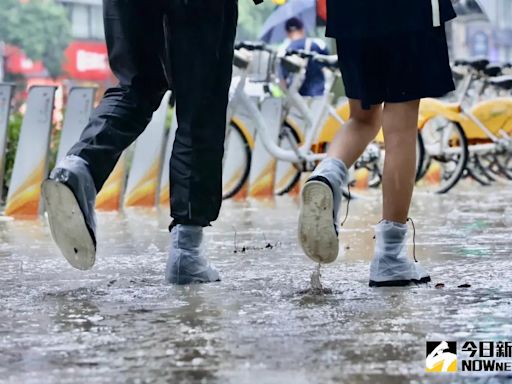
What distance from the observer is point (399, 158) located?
4.79 meters

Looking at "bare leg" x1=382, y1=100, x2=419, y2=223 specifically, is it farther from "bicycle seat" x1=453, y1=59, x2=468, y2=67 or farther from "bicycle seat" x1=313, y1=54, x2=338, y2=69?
"bicycle seat" x1=453, y1=59, x2=468, y2=67

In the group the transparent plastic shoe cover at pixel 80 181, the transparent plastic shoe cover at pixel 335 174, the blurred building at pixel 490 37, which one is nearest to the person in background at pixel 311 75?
the blurred building at pixel 490 37

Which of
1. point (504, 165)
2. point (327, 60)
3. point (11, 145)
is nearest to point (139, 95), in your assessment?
point (327, 60)

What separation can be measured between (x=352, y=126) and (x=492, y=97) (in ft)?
35.7

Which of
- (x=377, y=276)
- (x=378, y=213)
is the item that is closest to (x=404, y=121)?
(x=377, y=276)

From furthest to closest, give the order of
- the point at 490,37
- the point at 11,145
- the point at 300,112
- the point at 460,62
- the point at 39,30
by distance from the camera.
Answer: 1. the point at 39,30
2. the point at 490,37
3. the point at 460,62
4. the point at 300,112
5. the point at 11,145

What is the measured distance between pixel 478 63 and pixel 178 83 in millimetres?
9753

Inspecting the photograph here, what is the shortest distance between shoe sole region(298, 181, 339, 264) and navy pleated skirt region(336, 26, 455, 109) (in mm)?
446

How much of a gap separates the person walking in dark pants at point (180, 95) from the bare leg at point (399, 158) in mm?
588

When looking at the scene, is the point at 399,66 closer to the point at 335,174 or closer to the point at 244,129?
the point at 335,174

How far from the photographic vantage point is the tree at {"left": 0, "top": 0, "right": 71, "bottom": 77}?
26.7 m

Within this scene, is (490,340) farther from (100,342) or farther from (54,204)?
(54,204)

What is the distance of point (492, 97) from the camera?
15578 mm

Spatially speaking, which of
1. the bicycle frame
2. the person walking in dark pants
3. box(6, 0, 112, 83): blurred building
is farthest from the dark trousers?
box(6, 0, 112, 83): blurred building
